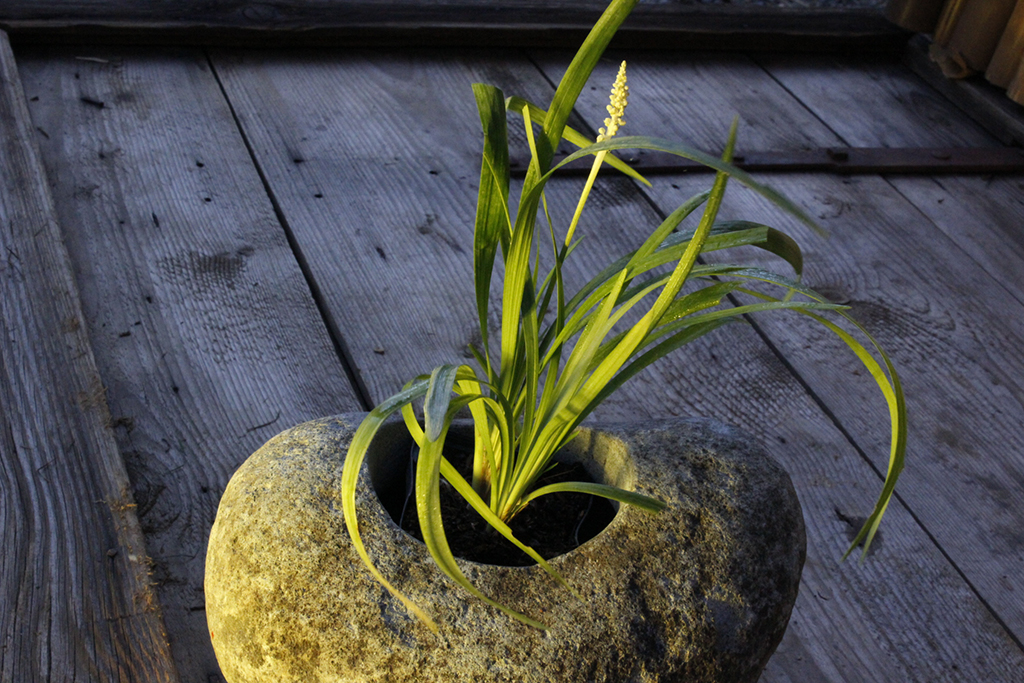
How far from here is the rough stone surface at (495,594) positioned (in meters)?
0.73

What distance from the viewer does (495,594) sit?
29.2 inches

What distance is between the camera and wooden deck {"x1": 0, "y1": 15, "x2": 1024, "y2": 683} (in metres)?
1.07

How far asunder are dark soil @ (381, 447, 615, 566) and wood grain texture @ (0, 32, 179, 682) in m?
0.31

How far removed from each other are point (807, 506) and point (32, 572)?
0.95m

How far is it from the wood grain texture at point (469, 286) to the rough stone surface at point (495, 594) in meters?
0.33

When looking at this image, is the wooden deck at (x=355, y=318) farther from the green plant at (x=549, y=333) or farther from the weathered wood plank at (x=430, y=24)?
the green plant at (x=549, y=333)

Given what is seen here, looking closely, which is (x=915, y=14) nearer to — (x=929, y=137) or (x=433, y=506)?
(x=929, y=137)

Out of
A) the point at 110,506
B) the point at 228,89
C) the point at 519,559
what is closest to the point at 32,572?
the point at 110,506

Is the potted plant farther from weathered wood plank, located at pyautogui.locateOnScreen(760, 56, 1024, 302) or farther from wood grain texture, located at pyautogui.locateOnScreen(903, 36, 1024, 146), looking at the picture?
wood grain texture, located at pyautogui.locateOnScreen(903, 36, 1024, 146)

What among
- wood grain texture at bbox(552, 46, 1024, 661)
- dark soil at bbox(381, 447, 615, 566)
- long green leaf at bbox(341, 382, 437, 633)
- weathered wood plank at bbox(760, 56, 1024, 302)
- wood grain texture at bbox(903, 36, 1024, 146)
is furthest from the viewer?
wood grain texture at bbox(903, 36, 1024, 146)

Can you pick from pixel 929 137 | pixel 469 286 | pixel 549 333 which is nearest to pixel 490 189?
pixel 549 333

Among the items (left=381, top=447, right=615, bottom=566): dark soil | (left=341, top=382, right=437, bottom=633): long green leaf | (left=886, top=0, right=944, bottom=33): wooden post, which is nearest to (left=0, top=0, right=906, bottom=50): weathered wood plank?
(left=886, top=0, right=944, bottom=33): wooden post

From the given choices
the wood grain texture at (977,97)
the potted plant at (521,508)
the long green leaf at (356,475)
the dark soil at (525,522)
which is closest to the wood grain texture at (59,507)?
the potted plant at (521,508)

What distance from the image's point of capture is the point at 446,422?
0.62 metres
